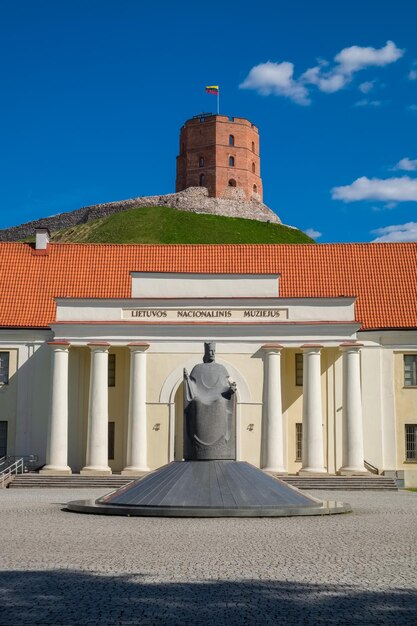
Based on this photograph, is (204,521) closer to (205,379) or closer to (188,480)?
(188,480)

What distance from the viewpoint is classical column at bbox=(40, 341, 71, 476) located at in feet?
123

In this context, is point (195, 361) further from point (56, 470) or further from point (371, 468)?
point (371, 468)

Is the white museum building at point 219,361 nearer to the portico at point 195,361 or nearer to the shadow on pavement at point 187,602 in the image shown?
the portico at point 195,361

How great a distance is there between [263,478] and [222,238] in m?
83.5

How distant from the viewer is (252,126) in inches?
4673

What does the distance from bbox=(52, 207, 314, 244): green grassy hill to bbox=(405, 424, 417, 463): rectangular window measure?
61.9 m

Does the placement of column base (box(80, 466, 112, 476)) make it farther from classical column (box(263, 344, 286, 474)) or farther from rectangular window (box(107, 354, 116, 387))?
classical column (box(263, 344, 286, 474))

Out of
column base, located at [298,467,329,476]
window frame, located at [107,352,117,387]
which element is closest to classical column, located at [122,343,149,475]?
window frame, located at [107,352,117,387]

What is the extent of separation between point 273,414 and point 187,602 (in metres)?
27.4

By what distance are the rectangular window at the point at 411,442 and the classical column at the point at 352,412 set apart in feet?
12.3

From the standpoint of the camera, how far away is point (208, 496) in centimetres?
2048

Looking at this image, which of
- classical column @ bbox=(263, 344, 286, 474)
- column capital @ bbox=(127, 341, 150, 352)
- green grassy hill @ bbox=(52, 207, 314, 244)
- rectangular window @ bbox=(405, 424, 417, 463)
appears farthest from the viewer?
green grassy hill @ bbox=(52, 207, 314, 244)

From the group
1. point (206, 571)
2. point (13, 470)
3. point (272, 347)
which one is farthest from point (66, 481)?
point (206, 571)

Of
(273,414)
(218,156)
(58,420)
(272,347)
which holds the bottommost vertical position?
(58,420)
